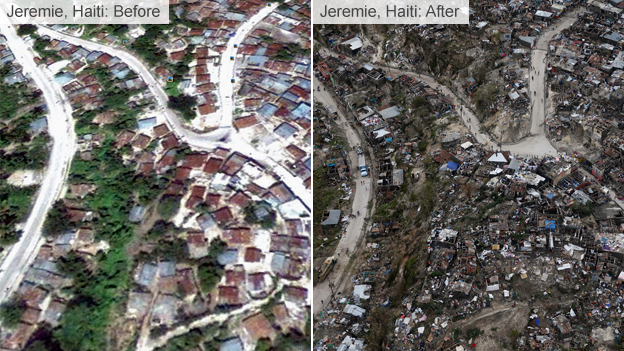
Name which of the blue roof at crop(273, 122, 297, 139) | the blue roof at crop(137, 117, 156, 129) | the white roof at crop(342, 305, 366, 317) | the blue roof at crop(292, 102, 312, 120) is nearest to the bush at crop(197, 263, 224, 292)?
the blue roof at crop(273, 122, 297, 139)

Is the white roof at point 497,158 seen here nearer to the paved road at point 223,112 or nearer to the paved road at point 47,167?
the paved road at point 223,112

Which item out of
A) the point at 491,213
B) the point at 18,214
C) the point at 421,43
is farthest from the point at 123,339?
the point at 421,43

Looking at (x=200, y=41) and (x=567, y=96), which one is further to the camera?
(x=567, y=96)

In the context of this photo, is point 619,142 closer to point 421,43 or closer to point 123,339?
point 421,43

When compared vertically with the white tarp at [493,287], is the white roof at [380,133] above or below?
above

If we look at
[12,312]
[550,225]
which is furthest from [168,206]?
[550,225]

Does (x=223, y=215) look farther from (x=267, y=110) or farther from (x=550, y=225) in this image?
(x=550, y=225)

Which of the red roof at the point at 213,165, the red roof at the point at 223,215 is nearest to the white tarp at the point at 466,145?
the red roof at the point at 213,165
